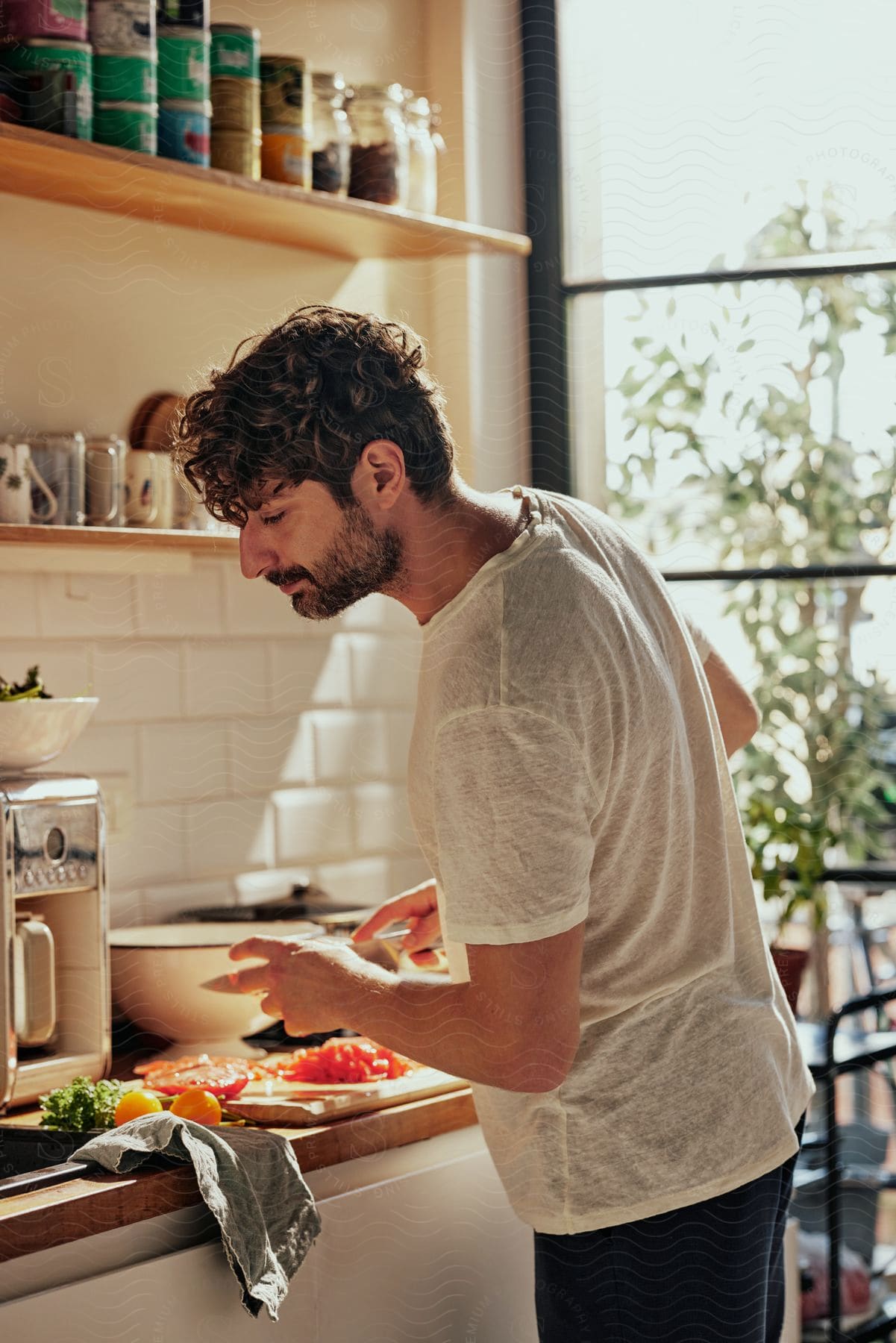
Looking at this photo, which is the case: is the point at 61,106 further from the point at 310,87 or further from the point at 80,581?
the point at 80,581

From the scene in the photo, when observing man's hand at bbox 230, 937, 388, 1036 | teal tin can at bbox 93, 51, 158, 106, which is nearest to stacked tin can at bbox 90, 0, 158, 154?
teal tin can at bbox 93, 51, 158, 106

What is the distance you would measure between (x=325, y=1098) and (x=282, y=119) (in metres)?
0.88

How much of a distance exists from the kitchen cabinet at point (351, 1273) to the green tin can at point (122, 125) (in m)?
0.84

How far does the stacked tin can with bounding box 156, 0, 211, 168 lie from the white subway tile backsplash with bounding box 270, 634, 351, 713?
514 millimetres

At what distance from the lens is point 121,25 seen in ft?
4.06

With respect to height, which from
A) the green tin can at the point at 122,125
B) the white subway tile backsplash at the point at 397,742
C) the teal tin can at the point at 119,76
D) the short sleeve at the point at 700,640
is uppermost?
the teal tin can at the point at 119,76

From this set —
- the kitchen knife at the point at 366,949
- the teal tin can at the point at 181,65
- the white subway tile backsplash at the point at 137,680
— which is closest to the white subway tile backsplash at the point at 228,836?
the white subway tile backsplash at the point at 137,680

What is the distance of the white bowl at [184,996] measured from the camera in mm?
1247

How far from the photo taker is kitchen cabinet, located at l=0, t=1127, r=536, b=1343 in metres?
0.94

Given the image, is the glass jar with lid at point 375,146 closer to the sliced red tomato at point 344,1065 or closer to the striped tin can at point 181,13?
the striped tin can at point 181,13

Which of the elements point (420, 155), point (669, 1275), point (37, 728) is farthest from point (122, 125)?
point (669, 1275)

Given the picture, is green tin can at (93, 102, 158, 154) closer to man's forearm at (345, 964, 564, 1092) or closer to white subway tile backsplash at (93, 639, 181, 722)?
white subway tile backsplash at (93, 639, 181, 722)

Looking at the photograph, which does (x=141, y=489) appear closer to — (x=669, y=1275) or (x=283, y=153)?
(x=283, y=153)

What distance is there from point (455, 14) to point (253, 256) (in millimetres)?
437
